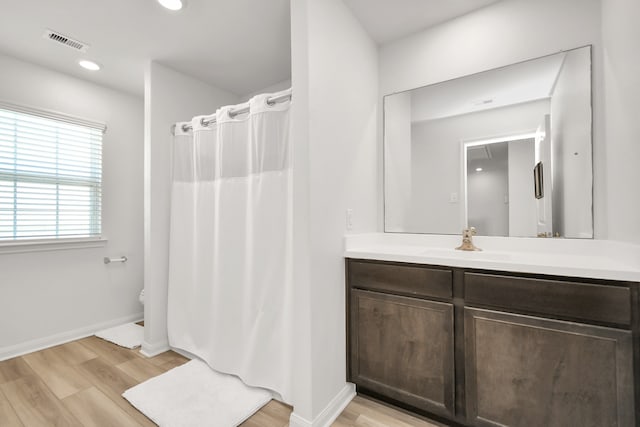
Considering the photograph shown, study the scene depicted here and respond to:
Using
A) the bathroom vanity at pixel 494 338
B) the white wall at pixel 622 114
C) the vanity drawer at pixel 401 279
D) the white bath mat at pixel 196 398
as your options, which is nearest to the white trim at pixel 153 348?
the white bath mat at pixel 196 398

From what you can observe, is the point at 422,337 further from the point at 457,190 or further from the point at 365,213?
the point at 457,190

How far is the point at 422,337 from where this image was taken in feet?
4.99

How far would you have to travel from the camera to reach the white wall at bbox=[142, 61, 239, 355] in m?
2.34

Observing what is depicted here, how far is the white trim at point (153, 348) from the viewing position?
229 cm

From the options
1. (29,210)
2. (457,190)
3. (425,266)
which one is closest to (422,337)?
(425,266)

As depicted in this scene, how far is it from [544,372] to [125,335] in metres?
3.18

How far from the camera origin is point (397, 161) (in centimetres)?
212

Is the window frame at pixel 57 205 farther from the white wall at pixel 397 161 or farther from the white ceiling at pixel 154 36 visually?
the white wall at pixel 397 161

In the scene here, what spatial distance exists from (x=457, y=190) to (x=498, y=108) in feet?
1.86

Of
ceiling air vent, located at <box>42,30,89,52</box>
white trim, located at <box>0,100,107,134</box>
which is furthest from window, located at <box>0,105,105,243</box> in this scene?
ceiling air vent, located at <box>42,30,89,52</box>

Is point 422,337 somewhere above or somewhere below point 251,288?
below

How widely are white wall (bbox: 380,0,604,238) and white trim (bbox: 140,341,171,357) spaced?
2782mm

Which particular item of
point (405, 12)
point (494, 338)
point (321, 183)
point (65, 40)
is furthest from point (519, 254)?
point (65, 40)

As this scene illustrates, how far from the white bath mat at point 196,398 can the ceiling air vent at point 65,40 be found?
8.27 feet
